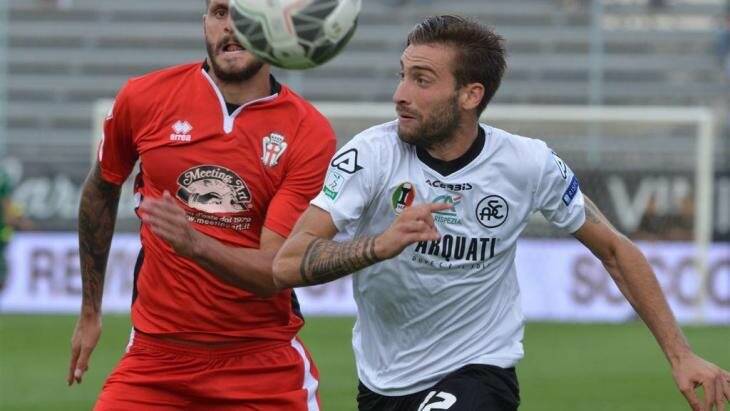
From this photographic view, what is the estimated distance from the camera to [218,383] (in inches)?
A: 224

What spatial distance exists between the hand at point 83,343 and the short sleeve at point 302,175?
104cm

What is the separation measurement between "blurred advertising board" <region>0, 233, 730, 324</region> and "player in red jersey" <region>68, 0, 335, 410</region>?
46.0ft

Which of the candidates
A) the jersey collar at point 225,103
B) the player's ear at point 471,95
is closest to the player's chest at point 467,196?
the player's ear at point 471,95

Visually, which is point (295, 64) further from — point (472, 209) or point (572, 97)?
point (572, 97)

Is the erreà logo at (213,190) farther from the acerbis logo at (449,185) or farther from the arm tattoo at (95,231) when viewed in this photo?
the acerbis logo at (449,185)

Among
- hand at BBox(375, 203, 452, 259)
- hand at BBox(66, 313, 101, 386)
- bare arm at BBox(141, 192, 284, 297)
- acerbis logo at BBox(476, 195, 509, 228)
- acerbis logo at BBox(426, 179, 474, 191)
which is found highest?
hand at BBox(375, 203, 452, 259)

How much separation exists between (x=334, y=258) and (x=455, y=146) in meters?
0.84

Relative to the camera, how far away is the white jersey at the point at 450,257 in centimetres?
546

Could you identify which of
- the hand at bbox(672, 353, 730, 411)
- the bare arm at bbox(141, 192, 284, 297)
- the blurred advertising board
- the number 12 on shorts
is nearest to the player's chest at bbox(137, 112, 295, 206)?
the bare arm at bbox(141, 192, 284, 297)

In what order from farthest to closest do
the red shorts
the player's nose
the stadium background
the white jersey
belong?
the stadium background → the red shorts → the white jersey → the player's nose

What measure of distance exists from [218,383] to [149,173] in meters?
0.89

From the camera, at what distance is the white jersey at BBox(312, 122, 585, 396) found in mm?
5465

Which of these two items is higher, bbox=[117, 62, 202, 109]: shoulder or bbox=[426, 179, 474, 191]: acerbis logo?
bbox=[117, 62, 202, 109]: shoulder

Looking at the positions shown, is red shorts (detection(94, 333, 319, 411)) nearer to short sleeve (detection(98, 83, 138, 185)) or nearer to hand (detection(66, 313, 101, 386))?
hand (detection(66, 313, 101, 386))
